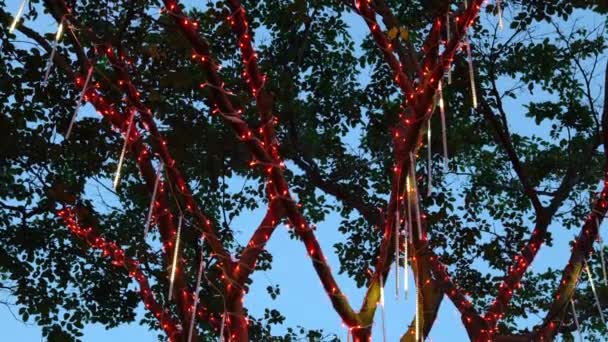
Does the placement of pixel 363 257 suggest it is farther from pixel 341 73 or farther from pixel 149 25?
pixel 149 25

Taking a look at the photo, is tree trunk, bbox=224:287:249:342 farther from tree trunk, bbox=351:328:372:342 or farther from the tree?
the tree

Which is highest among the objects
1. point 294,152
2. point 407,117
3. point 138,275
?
point 294,152

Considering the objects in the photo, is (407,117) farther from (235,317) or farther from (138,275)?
(138,275)

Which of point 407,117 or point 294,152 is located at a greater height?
point 294,152

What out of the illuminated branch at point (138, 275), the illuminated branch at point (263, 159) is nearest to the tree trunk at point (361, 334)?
the illuminated branch at point (263, 159)

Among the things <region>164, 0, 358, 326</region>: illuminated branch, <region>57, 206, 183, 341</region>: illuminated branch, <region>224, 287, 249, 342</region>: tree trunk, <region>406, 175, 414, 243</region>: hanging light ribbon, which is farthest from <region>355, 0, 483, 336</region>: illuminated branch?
<region>57, 206, 183, 341</region>: illuminated branch

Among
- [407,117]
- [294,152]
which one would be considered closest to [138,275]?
[407,117]

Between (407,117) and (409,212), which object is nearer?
(409,212)


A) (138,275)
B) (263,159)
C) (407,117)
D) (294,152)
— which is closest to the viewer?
(263,159)

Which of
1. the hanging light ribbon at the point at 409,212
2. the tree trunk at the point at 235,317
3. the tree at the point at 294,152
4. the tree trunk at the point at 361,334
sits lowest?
the tree trunk at the point at 361,334

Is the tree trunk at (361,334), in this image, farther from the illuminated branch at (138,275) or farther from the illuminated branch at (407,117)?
the illuminated branch at (138,275)

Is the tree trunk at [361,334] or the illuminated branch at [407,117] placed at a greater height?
the illuminated branch at [407,117]

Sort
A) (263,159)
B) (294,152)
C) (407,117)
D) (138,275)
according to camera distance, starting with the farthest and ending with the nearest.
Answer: (294,152), (138,275), (407,117), (263,159)

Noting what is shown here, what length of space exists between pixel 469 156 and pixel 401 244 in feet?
11.5
